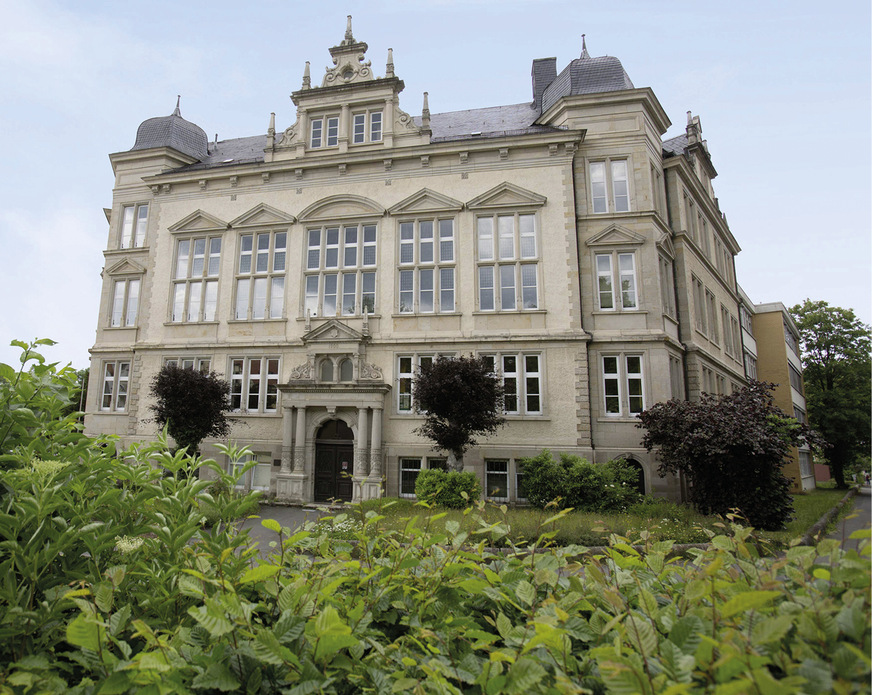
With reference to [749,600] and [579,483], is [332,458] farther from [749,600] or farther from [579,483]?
[749,600]

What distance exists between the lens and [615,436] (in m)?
18.8

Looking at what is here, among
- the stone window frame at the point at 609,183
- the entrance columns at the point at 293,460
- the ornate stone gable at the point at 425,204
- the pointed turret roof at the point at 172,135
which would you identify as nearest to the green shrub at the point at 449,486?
the entrance columns at the point at 293,460

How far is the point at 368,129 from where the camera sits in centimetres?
2288

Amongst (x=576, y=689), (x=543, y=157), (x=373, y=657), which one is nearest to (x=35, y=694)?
(x=373, y=657)

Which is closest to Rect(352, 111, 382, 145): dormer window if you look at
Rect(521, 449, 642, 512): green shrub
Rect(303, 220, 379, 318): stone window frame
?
Rect(303, 220, 379, 318): stone window frame

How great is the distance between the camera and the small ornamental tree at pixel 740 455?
45.0 feet

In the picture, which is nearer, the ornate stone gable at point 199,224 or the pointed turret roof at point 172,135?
the ornate stone gable at point 199,224

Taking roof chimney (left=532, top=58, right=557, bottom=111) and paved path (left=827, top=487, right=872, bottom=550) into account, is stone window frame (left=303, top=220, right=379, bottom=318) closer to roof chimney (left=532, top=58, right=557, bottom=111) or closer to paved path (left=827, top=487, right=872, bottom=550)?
roof chimney (left=532, top=58, right=557, bottom=111)

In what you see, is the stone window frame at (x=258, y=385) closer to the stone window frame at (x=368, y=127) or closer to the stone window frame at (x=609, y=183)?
the stone window frame at (x=368, y=127)

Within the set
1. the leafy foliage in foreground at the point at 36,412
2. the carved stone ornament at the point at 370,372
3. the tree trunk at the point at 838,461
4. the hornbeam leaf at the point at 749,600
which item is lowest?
the tree trunk at the point at 838,461

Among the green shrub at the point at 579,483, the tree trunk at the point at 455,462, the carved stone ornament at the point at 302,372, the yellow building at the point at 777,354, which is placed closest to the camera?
the green shrub at the point at 579,483

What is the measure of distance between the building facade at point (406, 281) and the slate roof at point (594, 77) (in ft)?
0.35

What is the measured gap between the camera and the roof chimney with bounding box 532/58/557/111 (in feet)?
87.5

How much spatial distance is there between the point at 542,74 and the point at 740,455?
21281 mm
